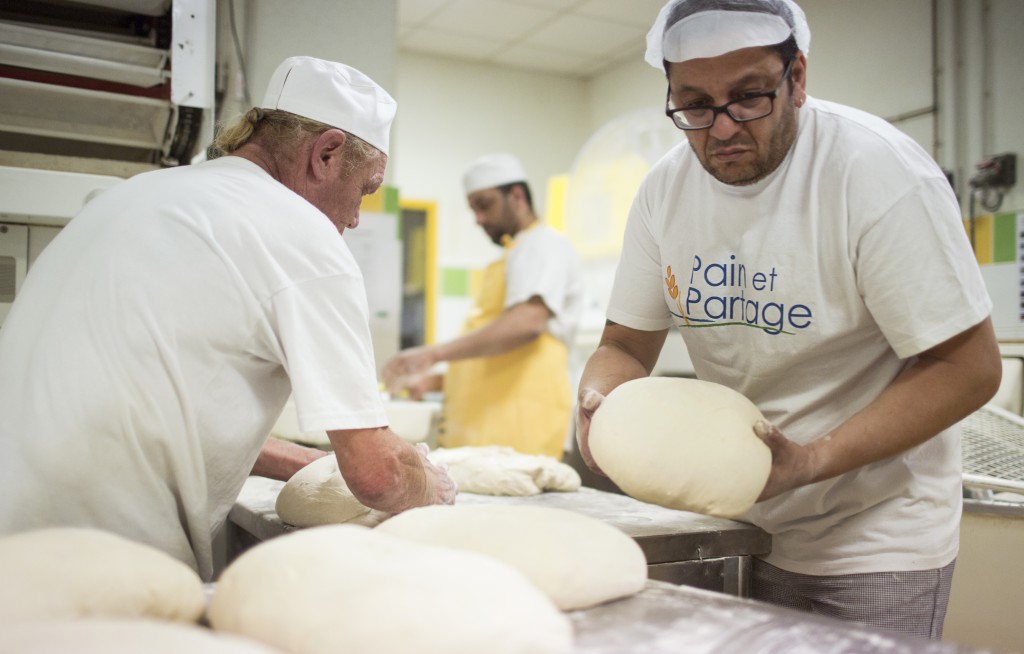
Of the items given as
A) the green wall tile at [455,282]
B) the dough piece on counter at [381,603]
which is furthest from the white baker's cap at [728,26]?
the green wall tile at [455,282]

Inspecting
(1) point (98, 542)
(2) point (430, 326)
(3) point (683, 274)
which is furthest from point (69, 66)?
(2) point (430, 326)

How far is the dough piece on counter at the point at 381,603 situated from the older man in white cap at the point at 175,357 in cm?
28

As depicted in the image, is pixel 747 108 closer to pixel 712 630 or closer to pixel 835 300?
pixel 835 300

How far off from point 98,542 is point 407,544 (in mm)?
323

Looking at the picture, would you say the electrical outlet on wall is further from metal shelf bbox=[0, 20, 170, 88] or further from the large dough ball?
metal shelf bbox=[0, 20, 170, 88]

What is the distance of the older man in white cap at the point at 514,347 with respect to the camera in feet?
9.54

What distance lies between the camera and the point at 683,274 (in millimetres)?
1393

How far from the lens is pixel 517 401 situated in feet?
9.83

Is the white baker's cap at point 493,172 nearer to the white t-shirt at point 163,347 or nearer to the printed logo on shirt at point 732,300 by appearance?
the printed logo on shirt at point 732,300

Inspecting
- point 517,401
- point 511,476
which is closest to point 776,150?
point 511,476

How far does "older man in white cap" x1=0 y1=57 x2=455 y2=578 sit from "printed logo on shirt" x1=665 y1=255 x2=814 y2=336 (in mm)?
568

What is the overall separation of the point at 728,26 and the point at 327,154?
67cm

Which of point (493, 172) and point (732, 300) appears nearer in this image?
point (732, 300)

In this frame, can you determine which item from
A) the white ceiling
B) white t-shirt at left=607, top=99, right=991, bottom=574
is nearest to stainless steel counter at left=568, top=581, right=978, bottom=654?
white t-shirt at left=607, top=99, right=991, bottom=574
